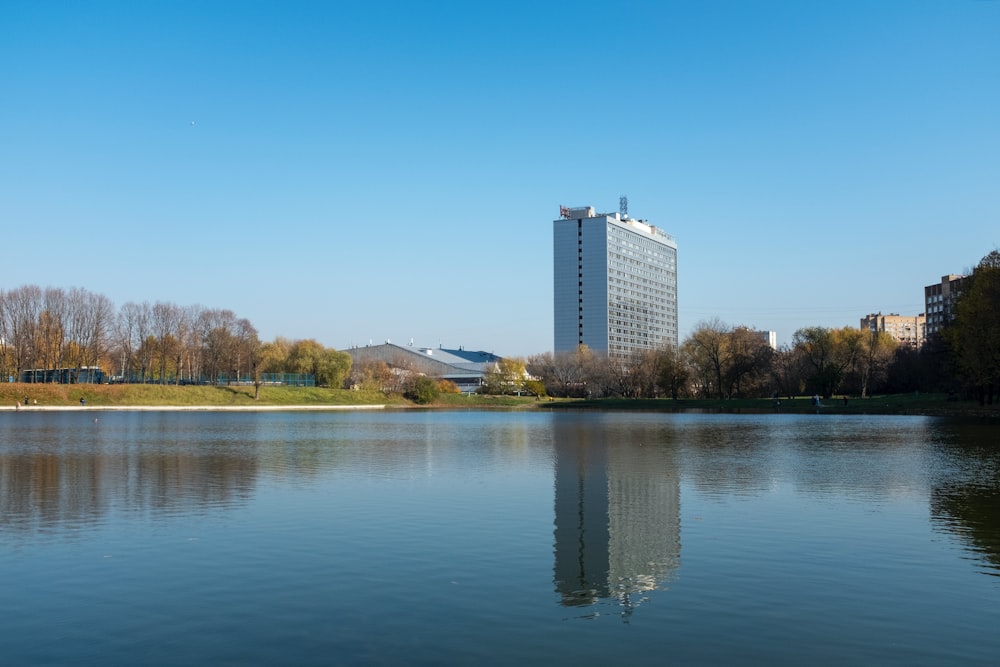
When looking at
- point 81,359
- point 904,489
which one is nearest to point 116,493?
point 904,489

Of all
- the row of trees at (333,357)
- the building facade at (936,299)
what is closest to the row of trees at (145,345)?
the row of trees at (333,357)

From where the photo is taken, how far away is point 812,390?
109 meters

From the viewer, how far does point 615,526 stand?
17.7 metres

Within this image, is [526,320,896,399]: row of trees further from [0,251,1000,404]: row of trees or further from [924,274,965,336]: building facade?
[924,274,965,336]: building facade

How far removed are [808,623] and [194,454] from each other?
1195 inches

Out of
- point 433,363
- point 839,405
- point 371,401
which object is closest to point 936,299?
point 839,405

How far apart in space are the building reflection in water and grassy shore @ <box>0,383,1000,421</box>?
51.4 meters

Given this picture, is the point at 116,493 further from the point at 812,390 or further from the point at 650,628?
the point at 812,390

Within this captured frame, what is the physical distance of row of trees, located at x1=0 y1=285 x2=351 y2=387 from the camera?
341 feet

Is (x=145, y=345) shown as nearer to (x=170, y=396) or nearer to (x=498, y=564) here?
(x=170, y=396)

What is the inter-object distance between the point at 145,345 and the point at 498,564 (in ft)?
384

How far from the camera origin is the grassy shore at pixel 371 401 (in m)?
83.8

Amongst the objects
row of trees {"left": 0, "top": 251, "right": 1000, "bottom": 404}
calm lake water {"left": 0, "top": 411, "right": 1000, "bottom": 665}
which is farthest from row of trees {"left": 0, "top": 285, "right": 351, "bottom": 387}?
calm lake water {"left": 0, "top": 411, "right": 1000, "bottom": 665}

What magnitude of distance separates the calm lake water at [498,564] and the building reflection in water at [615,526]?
85 millimetres
